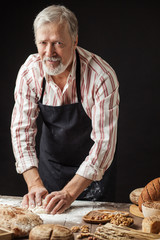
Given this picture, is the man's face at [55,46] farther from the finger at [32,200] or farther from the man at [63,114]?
the finger at [32,200]

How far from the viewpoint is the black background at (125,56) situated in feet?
13.6

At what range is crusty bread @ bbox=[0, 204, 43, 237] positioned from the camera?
6.03 ft

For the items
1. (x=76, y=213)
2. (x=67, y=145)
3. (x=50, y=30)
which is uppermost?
(x=50, y=30)

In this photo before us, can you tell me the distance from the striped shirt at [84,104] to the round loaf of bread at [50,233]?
26.1 inches

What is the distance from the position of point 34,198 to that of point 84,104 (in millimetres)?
689

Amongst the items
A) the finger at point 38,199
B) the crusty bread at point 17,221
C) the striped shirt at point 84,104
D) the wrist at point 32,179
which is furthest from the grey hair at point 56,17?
the crusty bread at point 17,221

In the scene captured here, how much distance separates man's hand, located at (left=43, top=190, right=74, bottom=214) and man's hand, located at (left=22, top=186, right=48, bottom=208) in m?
0.06

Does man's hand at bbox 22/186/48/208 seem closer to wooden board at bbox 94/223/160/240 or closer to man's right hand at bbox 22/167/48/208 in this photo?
man's right hand at bbox 22/167/48/208

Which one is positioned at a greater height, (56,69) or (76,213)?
(56,69)

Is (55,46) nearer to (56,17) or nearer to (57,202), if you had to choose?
(56,17)

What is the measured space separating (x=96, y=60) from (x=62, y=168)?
0.76 meters

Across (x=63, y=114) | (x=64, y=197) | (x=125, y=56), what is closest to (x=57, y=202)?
(x=64, y=197)

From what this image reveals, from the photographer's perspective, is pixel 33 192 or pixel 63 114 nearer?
pixel 33 192

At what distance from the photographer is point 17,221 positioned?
1866mm
